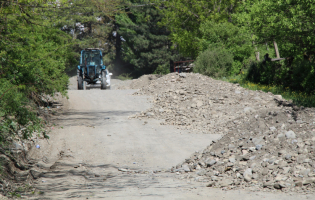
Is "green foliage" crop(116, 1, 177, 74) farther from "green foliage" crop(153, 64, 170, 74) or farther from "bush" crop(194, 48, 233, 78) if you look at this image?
"bush" crop(194, 48, 233, 78)

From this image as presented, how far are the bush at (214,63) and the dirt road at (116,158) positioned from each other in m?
9.98

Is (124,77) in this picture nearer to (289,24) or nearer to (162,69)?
(162,69)

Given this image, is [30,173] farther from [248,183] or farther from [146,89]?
[146,89]

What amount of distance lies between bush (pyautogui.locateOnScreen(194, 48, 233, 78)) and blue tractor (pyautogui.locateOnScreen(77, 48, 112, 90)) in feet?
22.9

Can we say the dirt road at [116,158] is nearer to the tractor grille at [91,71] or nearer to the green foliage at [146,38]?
the tractor grille at [91,71]

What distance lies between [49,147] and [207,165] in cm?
481

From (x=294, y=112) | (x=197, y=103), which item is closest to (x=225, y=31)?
(x=197, y=103)

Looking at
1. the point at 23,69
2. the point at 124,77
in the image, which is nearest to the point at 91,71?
the point at 23,69

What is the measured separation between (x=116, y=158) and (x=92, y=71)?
14.2 metres

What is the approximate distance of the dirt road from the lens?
6.04 metres

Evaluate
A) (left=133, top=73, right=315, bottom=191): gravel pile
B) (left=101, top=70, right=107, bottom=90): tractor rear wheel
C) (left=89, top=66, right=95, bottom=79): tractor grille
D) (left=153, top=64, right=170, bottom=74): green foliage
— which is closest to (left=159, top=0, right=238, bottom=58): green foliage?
(left=153, top=64, right=170, bottom=74): green foliage

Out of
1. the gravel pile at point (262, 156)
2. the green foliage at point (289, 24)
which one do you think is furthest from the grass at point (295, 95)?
the gravel pile at point (262, 156)

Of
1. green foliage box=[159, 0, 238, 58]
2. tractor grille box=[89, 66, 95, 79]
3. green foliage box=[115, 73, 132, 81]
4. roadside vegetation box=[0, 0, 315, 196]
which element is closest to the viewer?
roadside vegetation box=[0, 0, 315, 196]

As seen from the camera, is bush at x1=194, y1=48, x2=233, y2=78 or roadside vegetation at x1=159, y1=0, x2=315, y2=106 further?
bush at x1=194, y1=48, x2=233, y2=78
